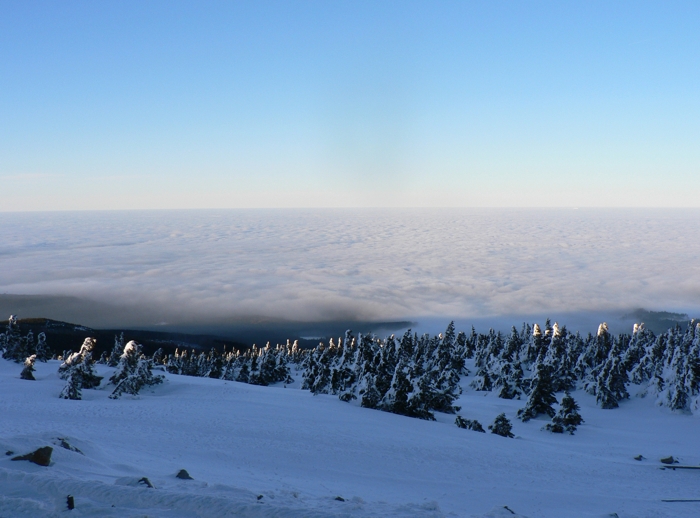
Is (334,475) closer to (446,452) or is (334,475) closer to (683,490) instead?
(446,452)

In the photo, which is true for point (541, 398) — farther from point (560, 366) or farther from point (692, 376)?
point (560, 366)

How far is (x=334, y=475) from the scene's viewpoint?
20.3 metres

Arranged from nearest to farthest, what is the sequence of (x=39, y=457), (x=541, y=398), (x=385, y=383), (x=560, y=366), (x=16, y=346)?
1. (x=39, y=457)
2. (x=385, y=383)
3. (x=541, y=398)
4. (x=16, y=346)
5. (x=560, y=366)

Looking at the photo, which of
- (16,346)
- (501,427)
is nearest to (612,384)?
(501,427)

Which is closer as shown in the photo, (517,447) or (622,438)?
(517,447)

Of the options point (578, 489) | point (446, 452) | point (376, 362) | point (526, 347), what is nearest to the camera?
point (578, 489)

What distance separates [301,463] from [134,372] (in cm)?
2862

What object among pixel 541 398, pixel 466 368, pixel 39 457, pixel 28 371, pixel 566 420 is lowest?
pixel 466 368

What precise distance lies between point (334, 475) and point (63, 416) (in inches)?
704

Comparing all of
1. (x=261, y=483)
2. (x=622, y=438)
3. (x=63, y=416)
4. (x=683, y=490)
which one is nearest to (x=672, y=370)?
(x=622, y=438)

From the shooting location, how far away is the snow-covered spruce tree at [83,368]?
38594 mm

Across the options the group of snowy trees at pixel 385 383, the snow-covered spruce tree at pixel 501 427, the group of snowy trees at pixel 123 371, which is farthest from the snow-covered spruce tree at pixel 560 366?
the group of snowy trees at pixel 123 371

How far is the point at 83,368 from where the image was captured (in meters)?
41.9

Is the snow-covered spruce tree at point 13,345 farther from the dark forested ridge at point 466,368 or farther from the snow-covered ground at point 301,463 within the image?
the snow-covered ground at point 301,463
